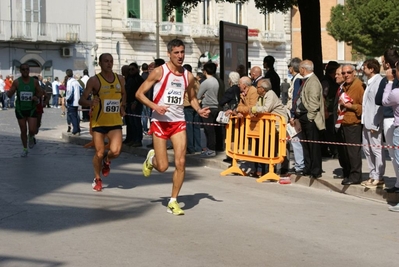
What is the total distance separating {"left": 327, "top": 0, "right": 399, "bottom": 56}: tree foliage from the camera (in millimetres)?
55188

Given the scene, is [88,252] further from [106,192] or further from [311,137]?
[311,137]

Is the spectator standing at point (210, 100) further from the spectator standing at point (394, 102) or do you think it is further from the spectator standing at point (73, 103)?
the spectator standing at point (73, 103)

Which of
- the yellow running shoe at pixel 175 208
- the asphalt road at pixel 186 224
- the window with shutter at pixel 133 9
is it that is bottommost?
the asphalt road at pixel 186 224

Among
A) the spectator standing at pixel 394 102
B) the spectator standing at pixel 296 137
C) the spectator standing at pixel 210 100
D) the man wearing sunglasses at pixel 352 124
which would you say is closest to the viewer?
the spectator standing at pixel 394 102

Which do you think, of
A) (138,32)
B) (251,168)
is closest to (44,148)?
(251,168)

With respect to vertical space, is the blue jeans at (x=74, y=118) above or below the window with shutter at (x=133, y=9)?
below

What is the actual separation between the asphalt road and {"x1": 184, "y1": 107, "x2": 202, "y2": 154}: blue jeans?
9.68ft

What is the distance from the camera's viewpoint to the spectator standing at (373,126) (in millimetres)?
12398

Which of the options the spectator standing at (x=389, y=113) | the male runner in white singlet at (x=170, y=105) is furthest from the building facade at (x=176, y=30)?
the male runner in white singlet at (x=170, y=105)

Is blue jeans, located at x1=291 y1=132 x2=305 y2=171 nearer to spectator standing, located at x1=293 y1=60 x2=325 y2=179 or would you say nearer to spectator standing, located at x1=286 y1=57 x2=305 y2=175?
spectator standing, located at x1=286 y1=57 x2=305 y2=175

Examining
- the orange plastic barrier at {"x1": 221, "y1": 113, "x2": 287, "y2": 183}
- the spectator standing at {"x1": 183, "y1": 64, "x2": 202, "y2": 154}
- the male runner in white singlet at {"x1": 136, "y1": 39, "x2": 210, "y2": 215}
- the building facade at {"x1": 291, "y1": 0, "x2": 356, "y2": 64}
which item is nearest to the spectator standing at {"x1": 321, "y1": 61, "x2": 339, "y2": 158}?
the orange plastic barrier at {"x1": 221, "y1": 113, "x2": 287, "y2": 183}

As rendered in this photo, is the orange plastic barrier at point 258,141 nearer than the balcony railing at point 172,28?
Yes

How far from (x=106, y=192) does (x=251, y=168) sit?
12.5 ft

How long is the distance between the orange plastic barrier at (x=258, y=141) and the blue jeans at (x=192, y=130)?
7.46 feet
